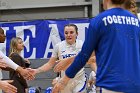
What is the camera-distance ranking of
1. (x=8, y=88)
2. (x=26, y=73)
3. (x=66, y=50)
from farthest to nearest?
(x=66, y=50), (x=26, y=73), (x=8, y=88)

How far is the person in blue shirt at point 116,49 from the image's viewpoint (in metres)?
2.26

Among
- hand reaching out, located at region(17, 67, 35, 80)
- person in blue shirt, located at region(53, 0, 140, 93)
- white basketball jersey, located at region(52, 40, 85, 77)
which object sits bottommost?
hand reaching out, located at region(17, 67, 35, 80)

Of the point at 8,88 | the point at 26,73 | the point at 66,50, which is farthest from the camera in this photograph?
the point at 66,50

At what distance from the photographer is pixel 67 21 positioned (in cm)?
810

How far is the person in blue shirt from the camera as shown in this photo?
2264 millimetres

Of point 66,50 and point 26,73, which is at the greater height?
point 66,50

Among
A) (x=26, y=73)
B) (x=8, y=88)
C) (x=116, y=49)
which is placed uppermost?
(x=116, y=49)

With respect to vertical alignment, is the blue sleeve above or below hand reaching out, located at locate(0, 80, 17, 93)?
above

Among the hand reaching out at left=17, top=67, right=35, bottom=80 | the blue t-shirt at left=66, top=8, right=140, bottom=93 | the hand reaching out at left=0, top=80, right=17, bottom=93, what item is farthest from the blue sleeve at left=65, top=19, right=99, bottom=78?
the hand reaching out at left=17, top=67, right=35, bottom=80

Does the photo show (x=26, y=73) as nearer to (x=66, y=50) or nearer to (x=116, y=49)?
(x=66, y=50)

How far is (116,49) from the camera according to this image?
2270mm

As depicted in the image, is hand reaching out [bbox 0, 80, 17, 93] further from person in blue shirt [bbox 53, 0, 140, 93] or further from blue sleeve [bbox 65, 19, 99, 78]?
person in blue shirt [bbox 53, 0, 140, 93]

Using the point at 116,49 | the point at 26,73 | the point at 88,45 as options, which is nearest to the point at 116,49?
the point at 116,49

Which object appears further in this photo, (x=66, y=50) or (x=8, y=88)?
(x=66, y=50)
